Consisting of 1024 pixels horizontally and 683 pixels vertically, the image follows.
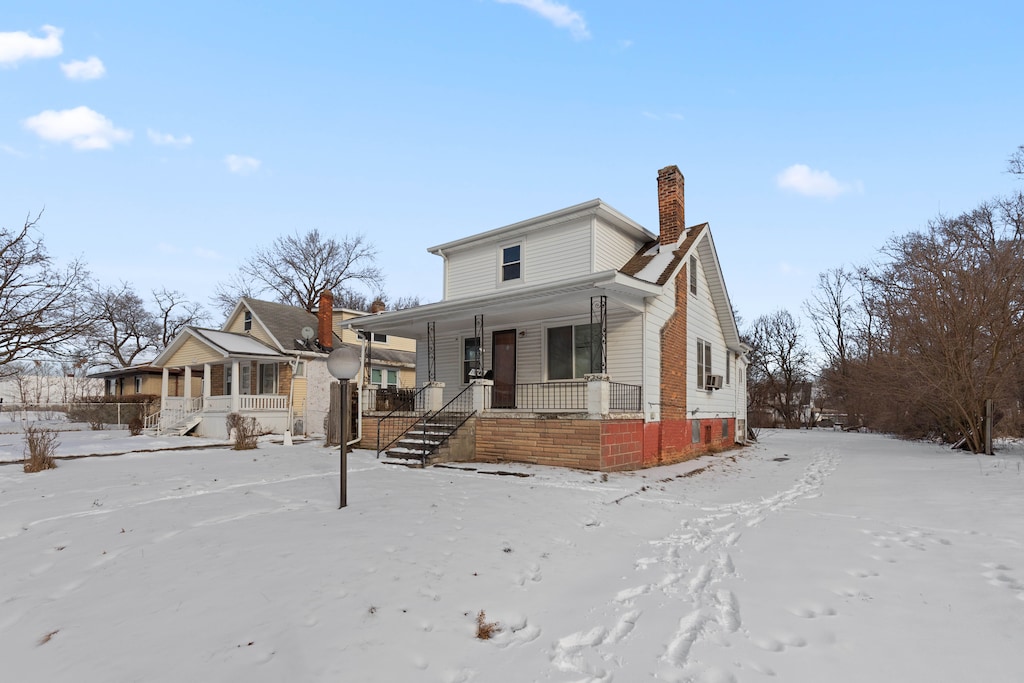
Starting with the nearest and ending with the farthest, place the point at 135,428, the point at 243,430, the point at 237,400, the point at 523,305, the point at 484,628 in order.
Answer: the point at 484,628 → the point at 523,305 → the point at 243,430 → the point at 237,400 → the point at 135,428

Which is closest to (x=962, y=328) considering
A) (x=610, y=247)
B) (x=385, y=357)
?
(x=610, y=247)

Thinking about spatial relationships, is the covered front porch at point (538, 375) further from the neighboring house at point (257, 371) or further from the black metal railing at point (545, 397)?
the neighboring house at point (257, 371)

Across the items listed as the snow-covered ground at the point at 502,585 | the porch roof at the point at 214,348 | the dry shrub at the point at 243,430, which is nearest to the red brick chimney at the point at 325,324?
the porch roof at the point at 214,348

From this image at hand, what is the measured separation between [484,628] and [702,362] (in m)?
14.5

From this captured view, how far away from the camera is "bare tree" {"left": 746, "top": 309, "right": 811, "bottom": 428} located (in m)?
44.5

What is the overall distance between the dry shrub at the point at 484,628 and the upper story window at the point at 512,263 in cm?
1251

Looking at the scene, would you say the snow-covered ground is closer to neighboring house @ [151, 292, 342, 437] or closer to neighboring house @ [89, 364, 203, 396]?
neighboring house @ [151, 292, 342, 437]

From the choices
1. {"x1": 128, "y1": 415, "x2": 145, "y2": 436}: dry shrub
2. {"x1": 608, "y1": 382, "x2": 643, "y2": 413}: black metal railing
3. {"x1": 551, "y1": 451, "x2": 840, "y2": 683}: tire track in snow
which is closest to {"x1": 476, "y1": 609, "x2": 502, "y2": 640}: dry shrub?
{"x1": 551, "y1": 451, "x2": 840, "y2": 683}: tire track in snow

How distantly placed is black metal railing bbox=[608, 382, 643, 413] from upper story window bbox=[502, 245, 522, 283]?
16.2ft

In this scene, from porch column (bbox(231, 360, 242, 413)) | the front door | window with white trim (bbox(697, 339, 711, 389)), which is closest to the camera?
the front door

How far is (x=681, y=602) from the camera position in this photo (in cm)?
442

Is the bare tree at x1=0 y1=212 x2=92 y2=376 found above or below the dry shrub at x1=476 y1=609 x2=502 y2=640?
above

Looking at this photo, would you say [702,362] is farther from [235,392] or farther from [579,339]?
[235,392]

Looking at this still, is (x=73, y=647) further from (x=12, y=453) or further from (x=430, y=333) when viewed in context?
(x=12, y=453)
